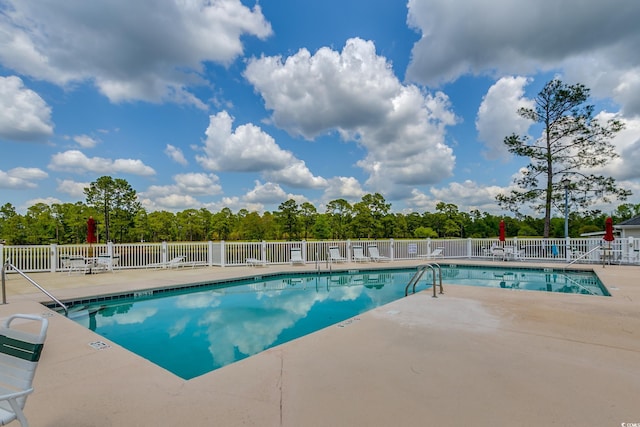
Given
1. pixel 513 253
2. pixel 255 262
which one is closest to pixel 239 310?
pixel 255 262

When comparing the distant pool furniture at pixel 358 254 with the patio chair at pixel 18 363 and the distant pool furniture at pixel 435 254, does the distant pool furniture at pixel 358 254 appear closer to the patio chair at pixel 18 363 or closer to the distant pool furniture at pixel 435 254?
the distant pool furniture at pixel 435 254

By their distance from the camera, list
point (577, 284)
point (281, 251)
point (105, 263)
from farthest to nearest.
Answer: point (281, 251)
point (105, 263)
point (577, 284)

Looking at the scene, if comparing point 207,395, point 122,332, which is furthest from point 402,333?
point 122,332

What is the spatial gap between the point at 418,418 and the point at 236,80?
15564 millimetres

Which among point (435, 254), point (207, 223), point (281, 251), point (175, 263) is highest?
point (207, 223)

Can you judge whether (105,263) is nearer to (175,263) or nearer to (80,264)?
(80,264)

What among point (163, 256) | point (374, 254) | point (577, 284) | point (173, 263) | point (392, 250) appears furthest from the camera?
point (392, 250)

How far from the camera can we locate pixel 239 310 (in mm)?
6836

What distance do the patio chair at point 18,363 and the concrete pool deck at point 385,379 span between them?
2.18 feet

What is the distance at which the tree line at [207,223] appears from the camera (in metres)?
25.5

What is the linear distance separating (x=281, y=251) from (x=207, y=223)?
73.3 feet

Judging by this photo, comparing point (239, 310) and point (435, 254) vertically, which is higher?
point (435, 254)

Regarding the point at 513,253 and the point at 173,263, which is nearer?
the point at 173,263

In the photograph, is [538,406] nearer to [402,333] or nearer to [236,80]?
[402,333]
